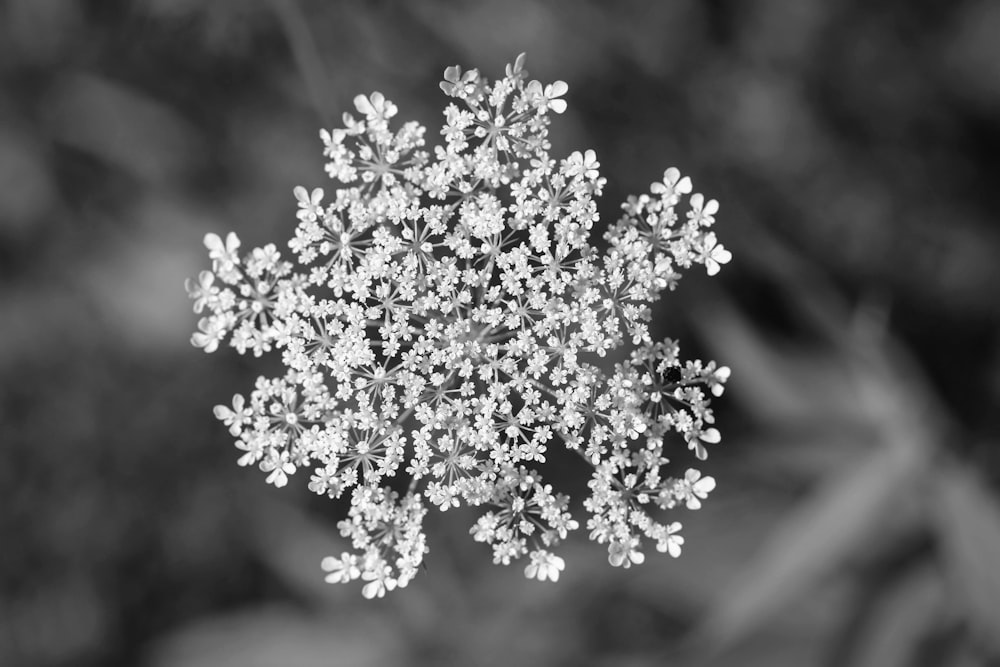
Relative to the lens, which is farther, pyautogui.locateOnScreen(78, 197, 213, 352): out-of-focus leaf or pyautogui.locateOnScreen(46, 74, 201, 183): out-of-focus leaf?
pyautogui.locateOnScreen(78, 197, 213, 352): out-of-focus leaf

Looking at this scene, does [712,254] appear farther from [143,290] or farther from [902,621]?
[143,290]

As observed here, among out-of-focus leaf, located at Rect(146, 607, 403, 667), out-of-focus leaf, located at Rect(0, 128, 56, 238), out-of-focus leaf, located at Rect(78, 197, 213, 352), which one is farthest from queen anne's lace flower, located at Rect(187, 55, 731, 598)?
out-of-focus leaf, located at Rect(0, 128, 56, 238)

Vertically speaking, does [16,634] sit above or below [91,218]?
below

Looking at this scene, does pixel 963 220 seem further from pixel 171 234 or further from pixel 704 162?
pixel 171 234

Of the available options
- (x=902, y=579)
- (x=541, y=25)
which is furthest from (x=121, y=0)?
(x=902, y=579)

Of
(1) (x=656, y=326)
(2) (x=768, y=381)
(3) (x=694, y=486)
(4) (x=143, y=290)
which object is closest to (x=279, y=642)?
(4) (x=143, y=290)

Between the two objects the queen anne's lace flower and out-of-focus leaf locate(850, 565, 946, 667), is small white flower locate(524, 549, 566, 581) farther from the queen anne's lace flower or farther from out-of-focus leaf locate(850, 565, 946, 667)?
out-of-focus leaf locate(850, 565, 946, 667)
